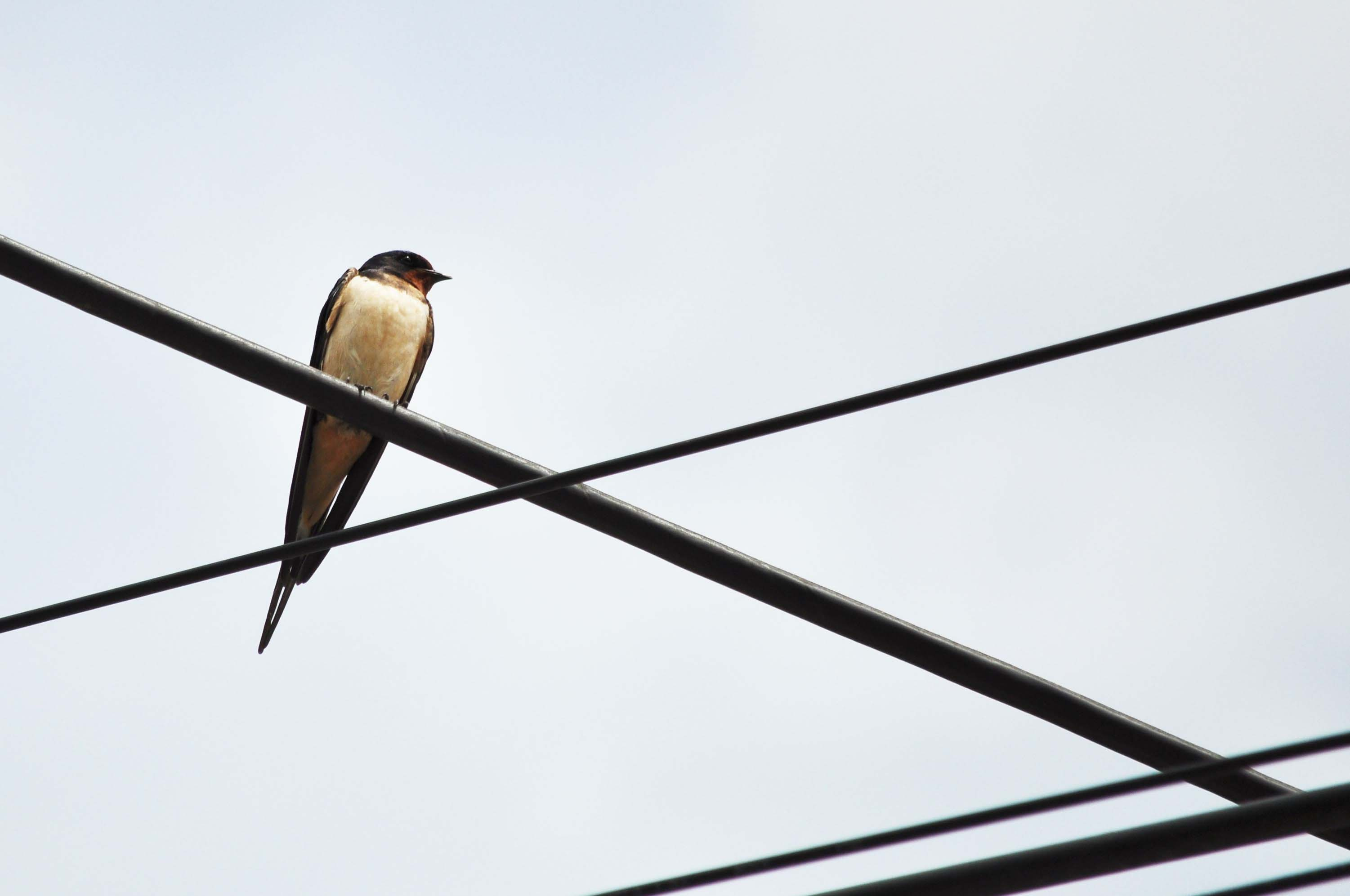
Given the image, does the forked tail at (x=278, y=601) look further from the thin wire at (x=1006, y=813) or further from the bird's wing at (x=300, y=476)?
the thin wire at (x=1006, y=813)

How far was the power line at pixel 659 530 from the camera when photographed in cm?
302

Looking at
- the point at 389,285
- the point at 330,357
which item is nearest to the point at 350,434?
the point at 330,357

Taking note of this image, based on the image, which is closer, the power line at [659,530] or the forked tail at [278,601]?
the power line at [659,530]

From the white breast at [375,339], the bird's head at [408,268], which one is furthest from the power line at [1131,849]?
the bird's head at [408,268]

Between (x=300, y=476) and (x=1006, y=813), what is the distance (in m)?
6.40

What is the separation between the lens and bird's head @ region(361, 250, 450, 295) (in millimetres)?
9633

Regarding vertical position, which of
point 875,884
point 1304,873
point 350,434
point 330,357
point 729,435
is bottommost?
point 875,884

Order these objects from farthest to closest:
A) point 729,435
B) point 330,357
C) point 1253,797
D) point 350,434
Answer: point 330,357
point 350,434
point 1253,797
point 729,435

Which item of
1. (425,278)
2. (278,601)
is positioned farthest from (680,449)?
(425,278)

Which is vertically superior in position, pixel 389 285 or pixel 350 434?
pixel 389 285

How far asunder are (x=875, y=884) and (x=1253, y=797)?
1508 millimetres

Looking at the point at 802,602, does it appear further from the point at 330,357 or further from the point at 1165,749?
the point at 330,357

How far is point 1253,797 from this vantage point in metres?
3.19

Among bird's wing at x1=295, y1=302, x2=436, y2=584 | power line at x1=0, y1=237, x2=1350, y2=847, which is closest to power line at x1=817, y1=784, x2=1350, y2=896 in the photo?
power line at x1=0, y1=237, x2=1350, y2=847
